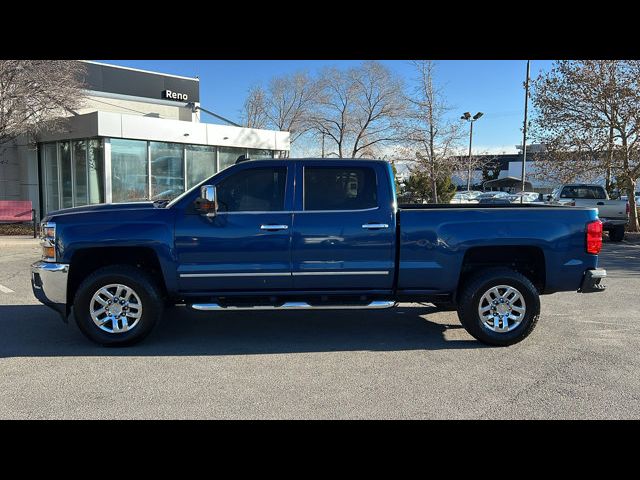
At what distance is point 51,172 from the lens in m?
21.2

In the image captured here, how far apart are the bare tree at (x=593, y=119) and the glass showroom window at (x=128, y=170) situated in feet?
49.1

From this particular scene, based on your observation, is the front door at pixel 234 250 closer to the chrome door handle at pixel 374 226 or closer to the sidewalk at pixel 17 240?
the chrome door handle at pixel 374 226

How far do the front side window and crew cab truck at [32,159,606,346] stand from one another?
2cm

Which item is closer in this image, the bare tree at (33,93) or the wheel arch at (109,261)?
the wheel arch at (109,261)

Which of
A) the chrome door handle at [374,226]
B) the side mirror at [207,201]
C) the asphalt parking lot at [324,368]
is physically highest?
the side mirror at [207,201]

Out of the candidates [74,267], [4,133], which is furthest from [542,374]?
[4,133]

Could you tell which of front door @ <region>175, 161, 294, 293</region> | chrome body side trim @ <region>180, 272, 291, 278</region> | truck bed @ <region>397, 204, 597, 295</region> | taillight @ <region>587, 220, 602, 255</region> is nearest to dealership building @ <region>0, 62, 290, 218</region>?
front door @ <region>175, 161, 294, 293</region>

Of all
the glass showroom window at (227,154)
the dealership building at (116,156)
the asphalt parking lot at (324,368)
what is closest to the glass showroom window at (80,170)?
the dealership building at (116,156)

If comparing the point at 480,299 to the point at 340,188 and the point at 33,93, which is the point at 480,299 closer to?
the point at 340,188

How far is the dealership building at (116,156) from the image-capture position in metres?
19.2

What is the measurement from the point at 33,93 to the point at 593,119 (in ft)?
61.0

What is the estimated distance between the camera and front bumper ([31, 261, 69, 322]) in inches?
222

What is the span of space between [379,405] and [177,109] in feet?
93.7

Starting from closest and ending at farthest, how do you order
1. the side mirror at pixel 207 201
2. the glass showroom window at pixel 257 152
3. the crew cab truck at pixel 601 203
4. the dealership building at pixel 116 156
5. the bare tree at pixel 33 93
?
the side mirror at pixel 207 201 → the bare tree at pixel 33 93 → the crew cab truck at pixel 601 203 → the dealership building at pixel 116 156 → the glass showroom window at pixel 257 152
